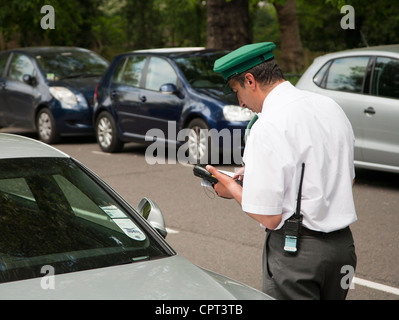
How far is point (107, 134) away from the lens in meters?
12.5

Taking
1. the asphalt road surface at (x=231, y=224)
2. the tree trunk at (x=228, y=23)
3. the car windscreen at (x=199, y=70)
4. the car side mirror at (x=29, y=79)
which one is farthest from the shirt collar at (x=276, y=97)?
the tree trunk at (x=228, y=23)

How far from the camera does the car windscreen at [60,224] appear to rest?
3070 mm

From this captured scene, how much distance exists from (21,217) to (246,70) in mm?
1236

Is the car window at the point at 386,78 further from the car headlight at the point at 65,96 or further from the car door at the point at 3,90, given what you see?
the car door at the point at 3,90

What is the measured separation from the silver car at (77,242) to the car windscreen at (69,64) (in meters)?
10.3

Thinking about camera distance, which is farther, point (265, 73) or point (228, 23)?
point (228, 23)

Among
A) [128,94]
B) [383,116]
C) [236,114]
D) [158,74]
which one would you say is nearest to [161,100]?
[158,74]

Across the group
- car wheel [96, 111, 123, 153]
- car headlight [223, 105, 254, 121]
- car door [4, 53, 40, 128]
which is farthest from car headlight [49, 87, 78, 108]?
car headlight [223, 105, 254, 121]

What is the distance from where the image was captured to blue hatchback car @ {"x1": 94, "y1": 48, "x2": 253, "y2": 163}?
34.6 ft

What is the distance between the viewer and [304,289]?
9.55 feet

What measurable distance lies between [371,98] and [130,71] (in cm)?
477

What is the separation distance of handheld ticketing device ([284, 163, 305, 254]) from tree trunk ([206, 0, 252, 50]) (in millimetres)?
13094

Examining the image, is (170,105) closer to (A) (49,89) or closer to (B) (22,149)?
(A) (49,89)
